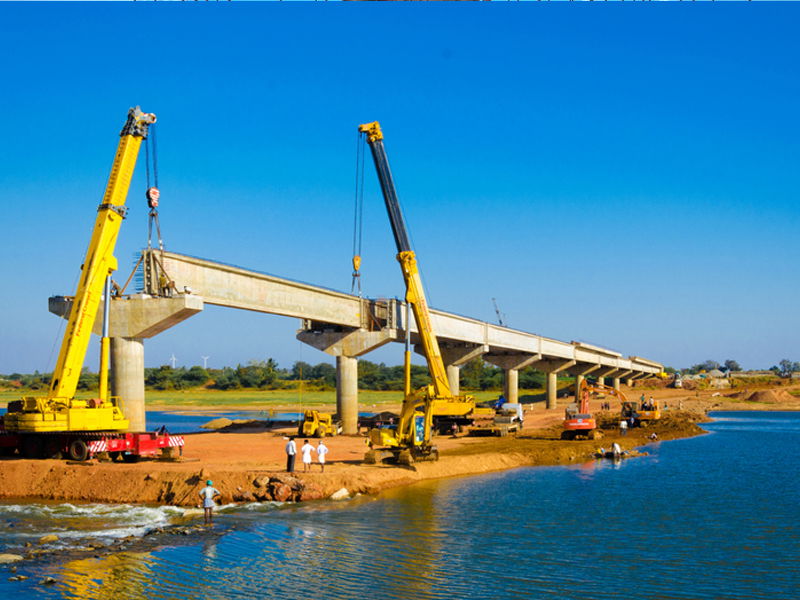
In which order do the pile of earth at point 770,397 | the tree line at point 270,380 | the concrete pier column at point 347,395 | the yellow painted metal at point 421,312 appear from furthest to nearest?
the tree line at point 270,380
the pile of earth at point 770,397
the yellow painted metal at point 421,312
the concrete pier column at point 347,395

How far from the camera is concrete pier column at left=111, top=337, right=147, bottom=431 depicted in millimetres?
39406

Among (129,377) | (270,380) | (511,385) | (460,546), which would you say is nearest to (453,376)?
(511,385)

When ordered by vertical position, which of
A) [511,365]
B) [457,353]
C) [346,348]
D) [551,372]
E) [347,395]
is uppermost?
[457,353]

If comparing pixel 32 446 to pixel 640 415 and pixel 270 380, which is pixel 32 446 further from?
pixel 270 380

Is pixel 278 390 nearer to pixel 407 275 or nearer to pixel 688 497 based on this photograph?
pixel 407 275

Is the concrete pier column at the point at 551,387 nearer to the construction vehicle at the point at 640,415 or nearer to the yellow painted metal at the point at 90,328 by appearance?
the construction vehicle at the point at 640,415

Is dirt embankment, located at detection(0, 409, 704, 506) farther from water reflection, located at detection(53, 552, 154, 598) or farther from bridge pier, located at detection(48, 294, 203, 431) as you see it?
water reflection, located at detection(53, 552, 154, 598)

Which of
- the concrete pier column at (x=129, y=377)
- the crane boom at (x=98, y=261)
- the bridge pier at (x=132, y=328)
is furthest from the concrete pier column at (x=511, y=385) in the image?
the crane boom at (x=98, y=261)

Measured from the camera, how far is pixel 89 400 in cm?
3616

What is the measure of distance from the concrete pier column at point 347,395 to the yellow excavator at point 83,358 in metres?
22.1

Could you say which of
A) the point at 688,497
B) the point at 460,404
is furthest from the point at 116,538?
the point at 460,404

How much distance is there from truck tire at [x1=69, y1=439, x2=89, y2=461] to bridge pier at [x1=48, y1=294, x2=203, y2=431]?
4.03 metres

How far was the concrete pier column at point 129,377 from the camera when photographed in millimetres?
39406

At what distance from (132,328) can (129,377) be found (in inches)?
94.6
